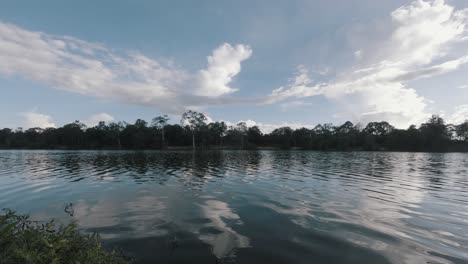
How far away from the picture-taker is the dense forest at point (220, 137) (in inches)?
4953

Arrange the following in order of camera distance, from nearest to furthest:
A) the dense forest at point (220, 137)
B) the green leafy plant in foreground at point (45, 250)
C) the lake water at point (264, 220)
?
the green leafy plant in foreground at point (45, 250) → the lake water at point (264, 220) → the dense forest at point (220, 137)

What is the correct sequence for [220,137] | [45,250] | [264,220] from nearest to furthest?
1. [45,250]
2. [264,220]
3. [220,137]

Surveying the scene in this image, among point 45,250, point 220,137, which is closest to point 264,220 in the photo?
point 45,250

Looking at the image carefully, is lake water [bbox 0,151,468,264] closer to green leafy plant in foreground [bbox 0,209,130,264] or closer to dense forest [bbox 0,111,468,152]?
green leafy plant in foreground [bbox 0,209,130,264]

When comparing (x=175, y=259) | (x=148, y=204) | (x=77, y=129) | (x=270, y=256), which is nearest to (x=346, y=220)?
(x=270, y=256)

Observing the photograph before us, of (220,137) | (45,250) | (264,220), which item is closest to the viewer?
(45,250)

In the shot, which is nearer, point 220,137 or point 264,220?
point 264,220

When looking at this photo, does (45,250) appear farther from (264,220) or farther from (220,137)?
(220,137)

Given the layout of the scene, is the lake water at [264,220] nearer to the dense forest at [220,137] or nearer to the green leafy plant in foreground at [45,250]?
the green leafy plant in foreground at [45,250]

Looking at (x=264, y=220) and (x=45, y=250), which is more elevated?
(x=45, y=250)

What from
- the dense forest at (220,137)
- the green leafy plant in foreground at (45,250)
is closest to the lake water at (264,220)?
the green leafy plant in foreground at (45,250)

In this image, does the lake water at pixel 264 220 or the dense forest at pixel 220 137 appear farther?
the dense forest at pixel 220 137

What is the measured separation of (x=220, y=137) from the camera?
151750mm

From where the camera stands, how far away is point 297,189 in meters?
15.5
